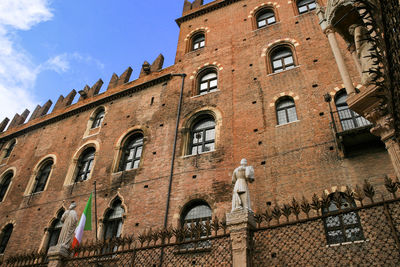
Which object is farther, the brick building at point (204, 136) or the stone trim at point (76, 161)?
the stone trim at point (76, 161)

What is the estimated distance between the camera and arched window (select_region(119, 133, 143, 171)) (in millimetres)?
15012

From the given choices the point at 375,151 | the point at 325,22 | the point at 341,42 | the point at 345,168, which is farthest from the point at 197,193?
the point at 341,42

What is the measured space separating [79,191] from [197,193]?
641 cm

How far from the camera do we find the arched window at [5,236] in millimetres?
16031

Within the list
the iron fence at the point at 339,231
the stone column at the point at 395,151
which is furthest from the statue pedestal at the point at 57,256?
the stone column at the point at 395,151

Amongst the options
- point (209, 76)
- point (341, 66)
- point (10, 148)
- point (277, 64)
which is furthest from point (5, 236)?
point (341, 66)

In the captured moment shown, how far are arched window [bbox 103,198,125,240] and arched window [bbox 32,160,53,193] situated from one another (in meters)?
6.04

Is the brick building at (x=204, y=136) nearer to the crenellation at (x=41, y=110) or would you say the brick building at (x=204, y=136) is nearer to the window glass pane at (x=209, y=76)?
the window glass pane at (x=209, y=76)

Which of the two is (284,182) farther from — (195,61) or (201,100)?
(195,61)

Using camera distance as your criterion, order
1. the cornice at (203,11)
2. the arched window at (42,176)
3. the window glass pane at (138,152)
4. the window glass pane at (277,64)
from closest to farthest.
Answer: the window glass pane at (277,64)
the window glass pane at (138,152)
the arched window at (42,176)
the cornice at (203,11)

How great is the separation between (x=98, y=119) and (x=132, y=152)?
4.57 meters

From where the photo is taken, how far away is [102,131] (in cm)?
1734

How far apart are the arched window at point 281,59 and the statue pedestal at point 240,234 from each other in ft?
30.7

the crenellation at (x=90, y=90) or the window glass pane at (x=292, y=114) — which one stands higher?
the crenellation at (x=90, y=90)
